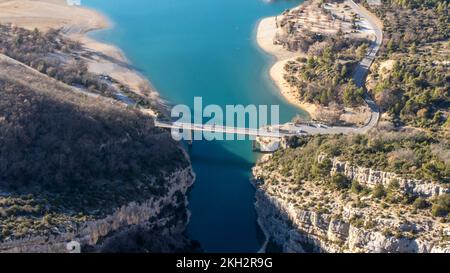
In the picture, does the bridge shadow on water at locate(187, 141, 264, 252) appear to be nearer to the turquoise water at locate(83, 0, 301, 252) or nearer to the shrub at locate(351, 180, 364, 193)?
the turquoise water at locate(83, 0, 301, 252)

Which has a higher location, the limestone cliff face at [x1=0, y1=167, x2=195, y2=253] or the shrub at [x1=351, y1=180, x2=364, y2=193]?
the shrub at [x1=351, y1=180, x2=364, y2=193]

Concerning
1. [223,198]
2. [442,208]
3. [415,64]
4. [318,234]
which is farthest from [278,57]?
[442,208]

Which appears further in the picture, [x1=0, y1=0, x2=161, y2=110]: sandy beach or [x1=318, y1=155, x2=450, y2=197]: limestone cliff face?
[x1=0, y1=0, x2=161, y2=110]: sandy beach

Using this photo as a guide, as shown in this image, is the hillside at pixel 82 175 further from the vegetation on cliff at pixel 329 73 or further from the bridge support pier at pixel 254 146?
the vegetation on cliff at pixel 329 73

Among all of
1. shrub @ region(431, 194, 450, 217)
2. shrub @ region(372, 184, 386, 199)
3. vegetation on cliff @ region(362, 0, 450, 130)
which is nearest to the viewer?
shrub @ region(431, 194, 450, 217)

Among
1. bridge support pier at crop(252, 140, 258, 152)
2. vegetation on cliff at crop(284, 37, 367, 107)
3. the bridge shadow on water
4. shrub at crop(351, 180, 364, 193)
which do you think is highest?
vegetation on cliff at crop(284, 37, 367, 107)

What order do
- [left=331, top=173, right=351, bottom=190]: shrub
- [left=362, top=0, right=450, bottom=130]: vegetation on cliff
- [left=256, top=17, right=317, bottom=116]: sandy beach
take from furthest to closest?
[left=256, top=17, right=317, bottom=116]: sandy beach
[left=362, top=0, right=450, bottom=130]: vegetation on cliff
[left=331, top=173, right=351, bottom=190]: shrub

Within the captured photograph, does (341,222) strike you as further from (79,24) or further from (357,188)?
(79,24)

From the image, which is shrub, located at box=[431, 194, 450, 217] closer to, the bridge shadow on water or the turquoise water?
the bridge shadow on water

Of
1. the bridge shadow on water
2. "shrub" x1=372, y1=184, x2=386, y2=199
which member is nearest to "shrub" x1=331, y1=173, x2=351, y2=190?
"shrub" x1=372, y1=184, x2=386, y2=199
